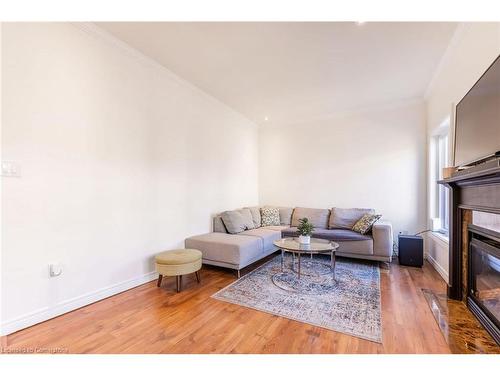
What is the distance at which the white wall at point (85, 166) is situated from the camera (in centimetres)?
186

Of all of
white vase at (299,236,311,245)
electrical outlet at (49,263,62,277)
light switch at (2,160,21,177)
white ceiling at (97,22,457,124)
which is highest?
white ceiling at (97,22,457,124)

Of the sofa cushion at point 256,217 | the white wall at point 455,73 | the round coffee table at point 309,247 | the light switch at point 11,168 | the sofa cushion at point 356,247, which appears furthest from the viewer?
the sofa cushion at point 256,217

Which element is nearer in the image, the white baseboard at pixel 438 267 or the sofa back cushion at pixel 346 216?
the white baseboard at pixel 438 267

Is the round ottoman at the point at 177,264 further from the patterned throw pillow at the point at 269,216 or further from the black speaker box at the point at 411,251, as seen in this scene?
the black speaker box at the point at 411,251

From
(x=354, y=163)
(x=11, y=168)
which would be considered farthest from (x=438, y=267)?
(x=11, y=168)

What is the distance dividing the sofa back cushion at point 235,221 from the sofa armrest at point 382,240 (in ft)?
6.43

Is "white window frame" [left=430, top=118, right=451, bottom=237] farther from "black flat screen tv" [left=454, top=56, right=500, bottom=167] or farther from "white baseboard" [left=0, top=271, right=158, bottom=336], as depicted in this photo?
"white baseboard" [left=0, top=271, right=158, bottom=336]

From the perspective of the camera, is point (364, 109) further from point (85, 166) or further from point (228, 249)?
point (85, 166)

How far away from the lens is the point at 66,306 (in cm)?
212

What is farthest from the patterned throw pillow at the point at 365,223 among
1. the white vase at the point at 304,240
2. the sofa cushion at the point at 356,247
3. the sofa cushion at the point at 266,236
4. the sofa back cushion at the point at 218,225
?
the sofa back cushion at the point at 218,225

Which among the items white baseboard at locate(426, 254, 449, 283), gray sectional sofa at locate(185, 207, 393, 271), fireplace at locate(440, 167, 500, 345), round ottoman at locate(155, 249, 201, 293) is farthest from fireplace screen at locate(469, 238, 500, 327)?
round ottoman at locate(155, 249, 201, 293)

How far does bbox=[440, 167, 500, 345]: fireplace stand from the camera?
166 centimetres

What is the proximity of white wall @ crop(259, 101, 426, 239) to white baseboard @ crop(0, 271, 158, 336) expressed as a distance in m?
3.35

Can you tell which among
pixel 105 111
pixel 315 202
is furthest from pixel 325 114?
pixel 105 111
